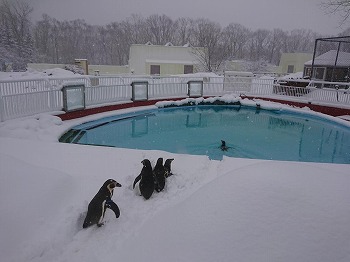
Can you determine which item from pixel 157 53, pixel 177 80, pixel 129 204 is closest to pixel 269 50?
pixel 157 53

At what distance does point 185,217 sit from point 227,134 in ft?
27.7

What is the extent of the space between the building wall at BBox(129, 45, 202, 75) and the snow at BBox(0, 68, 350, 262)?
23.7 m

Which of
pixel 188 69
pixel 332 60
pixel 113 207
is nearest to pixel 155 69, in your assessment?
pixel 188 69

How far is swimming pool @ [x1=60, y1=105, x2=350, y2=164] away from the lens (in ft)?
31.3

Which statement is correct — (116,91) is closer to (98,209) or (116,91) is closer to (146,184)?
(146,184)

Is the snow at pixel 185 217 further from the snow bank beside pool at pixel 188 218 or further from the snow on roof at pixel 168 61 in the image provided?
the snow on roof at pixel 168 61

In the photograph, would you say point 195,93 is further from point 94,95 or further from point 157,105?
Result: point 94,95

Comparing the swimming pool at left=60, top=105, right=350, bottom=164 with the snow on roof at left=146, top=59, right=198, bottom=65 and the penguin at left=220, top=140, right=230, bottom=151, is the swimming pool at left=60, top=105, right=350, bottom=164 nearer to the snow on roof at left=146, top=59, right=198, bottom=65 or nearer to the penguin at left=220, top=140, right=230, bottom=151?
the penguin at left=220, top=140, right=230, bottom=151

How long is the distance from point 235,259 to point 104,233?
1795mm

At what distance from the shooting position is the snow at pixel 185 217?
289 cm

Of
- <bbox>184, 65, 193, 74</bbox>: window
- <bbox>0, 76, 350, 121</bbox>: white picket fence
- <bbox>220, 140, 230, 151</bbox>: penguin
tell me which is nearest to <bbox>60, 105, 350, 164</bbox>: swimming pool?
<bbox>220, 140, 230, 151</bbox>: penguin

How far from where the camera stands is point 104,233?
3643 mm

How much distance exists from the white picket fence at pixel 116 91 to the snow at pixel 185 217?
589cm

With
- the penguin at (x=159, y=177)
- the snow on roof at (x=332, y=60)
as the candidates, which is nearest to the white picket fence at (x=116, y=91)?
A: the penguin at (x=159, y=177)
